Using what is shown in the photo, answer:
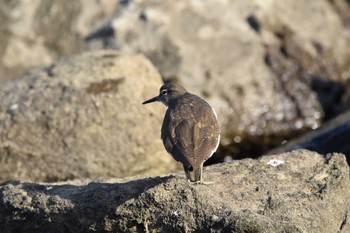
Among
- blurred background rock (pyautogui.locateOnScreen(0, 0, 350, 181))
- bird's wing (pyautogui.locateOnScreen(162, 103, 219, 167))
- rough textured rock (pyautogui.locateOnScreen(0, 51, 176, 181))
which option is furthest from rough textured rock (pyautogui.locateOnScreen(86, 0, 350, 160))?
bird's wing (pyautogui.locateOnScreen(162, 103, 219, 167))

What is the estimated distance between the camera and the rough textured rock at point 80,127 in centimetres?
977

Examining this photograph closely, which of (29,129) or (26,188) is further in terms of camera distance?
(29,129)

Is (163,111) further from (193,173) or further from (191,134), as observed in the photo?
(193,173)

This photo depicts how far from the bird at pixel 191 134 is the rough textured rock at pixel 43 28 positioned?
621cm

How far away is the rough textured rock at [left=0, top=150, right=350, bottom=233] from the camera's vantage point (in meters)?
7.08

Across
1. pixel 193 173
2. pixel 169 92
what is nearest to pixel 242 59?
pixel 169 92

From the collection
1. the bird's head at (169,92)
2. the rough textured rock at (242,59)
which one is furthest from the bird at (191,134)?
the rough textured rock at (242,59)

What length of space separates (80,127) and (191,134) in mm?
2581

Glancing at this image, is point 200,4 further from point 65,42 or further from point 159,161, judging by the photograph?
point 159,161

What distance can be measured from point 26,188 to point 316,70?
771cm

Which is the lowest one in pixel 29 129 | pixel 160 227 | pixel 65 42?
pixel 160 227

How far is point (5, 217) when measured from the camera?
7.88 meters

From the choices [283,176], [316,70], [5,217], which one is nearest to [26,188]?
[5,217]

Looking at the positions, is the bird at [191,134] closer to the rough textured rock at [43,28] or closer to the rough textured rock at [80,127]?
the rough textured rock at [80,127]
